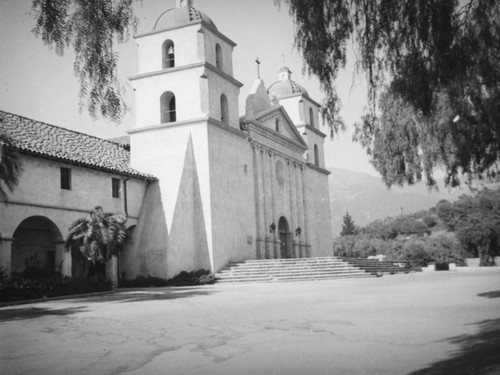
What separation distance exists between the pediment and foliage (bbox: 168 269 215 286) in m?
11.3

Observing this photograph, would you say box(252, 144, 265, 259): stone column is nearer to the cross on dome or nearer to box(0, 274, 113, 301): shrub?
the cross on dome

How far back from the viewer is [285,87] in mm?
41312

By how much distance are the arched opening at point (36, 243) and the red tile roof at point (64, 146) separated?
2.92 metres

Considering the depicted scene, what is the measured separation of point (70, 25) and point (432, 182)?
1308 centimetres

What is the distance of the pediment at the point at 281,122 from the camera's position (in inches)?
1314

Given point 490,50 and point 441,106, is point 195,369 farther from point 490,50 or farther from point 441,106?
point 441,106

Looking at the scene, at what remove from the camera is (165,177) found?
27.0 m

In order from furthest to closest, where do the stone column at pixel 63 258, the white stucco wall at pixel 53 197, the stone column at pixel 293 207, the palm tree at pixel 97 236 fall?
the stone column at pixel 293 207 → the stone column at pixel 63 258 → the palm tree at pixel 97 236 → the white stucco wall at pixel 53 197

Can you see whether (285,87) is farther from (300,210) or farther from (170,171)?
(170,171)

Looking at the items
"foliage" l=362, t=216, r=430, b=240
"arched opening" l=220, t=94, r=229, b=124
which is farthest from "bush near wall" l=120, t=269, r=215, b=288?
"foliage" l=362, t=216, r=430, b=240

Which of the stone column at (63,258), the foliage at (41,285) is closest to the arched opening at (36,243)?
the stone column at (63,258)

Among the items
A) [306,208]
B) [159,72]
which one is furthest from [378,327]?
[306,208]

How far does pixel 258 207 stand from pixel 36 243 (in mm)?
12764

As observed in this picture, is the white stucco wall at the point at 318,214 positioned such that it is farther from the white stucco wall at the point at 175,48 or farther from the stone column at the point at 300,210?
the white stucco wall at the point at 175,48
